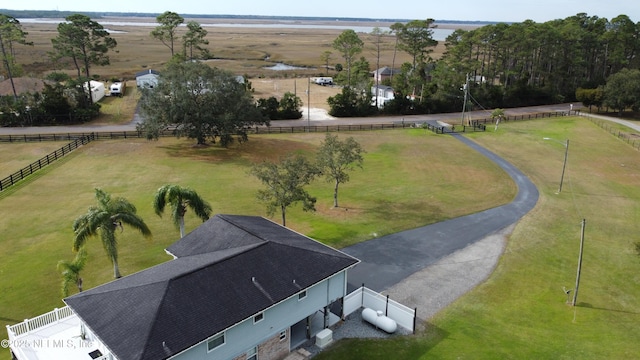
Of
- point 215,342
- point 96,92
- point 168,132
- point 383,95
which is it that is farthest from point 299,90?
point 215,342

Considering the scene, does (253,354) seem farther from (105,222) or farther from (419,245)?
(419,245)

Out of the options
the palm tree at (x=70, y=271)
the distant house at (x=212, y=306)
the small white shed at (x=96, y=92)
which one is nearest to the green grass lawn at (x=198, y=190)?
the palm tree at (x=70, y=271)

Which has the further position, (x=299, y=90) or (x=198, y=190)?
(x=299, y=90)

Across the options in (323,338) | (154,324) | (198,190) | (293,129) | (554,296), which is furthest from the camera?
(293,129)

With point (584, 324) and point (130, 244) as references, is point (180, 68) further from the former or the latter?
point (584, 324)

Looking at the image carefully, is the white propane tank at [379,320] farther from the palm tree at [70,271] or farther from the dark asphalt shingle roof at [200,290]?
the palm tree at [70,271]
